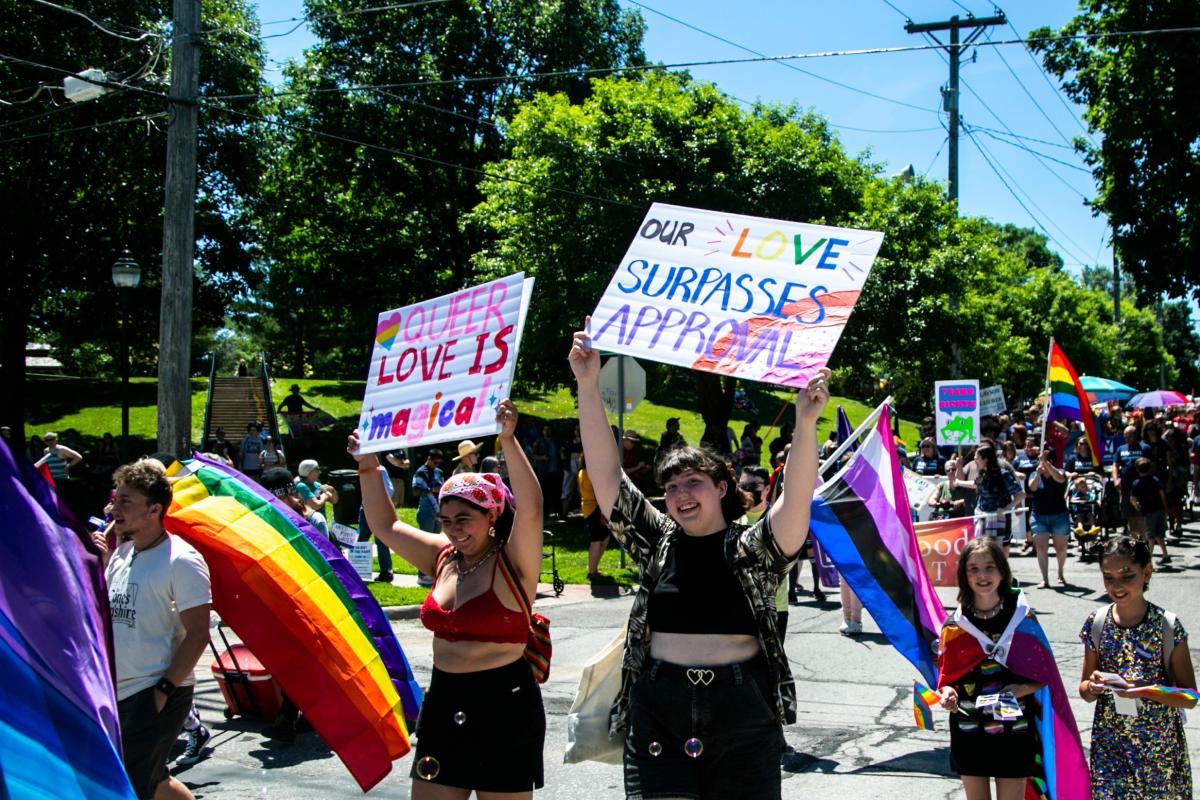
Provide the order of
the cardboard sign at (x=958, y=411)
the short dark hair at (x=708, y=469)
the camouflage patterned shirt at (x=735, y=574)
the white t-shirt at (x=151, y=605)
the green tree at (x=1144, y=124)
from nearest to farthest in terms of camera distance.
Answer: the camouflage patterned shirt at (x=735, y=574)
the short dark hair at (x=708, y=469)
the white t-shirt at (x=151, y=605)
the cardboard sign at (x=958, y=411)
the green tree at (x=1144, y=124)

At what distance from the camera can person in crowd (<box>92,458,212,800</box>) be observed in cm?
438

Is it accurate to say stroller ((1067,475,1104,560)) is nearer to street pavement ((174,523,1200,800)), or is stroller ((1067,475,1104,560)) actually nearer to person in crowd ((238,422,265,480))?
street pavement ((174,523,1200,800))

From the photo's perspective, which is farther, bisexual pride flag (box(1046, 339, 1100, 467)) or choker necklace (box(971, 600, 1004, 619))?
bisexual pride flag (box(1046, 339, 1100, 467))

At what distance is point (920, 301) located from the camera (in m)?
25.3

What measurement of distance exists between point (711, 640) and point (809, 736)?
4.02m

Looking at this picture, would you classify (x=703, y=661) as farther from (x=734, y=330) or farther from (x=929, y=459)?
(x=929, y=459)

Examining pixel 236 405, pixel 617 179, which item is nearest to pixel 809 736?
pixel 617 179

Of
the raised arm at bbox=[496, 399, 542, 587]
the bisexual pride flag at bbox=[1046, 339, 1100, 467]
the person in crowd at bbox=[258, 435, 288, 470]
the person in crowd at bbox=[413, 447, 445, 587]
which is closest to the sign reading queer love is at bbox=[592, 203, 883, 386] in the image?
the raised arm at bbox=[496, 399, 542, 587]

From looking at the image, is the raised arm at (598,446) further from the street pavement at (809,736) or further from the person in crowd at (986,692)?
the street pavement at (809,736)

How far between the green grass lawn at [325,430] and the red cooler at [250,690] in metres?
6.09

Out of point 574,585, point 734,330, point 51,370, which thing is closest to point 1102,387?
point 574,585

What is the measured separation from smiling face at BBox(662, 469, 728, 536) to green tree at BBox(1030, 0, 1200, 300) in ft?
66.4

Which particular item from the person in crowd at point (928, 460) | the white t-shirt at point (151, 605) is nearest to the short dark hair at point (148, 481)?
the white t-shirt at point (151, 605)

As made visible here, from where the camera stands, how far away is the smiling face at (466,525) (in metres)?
4.17
